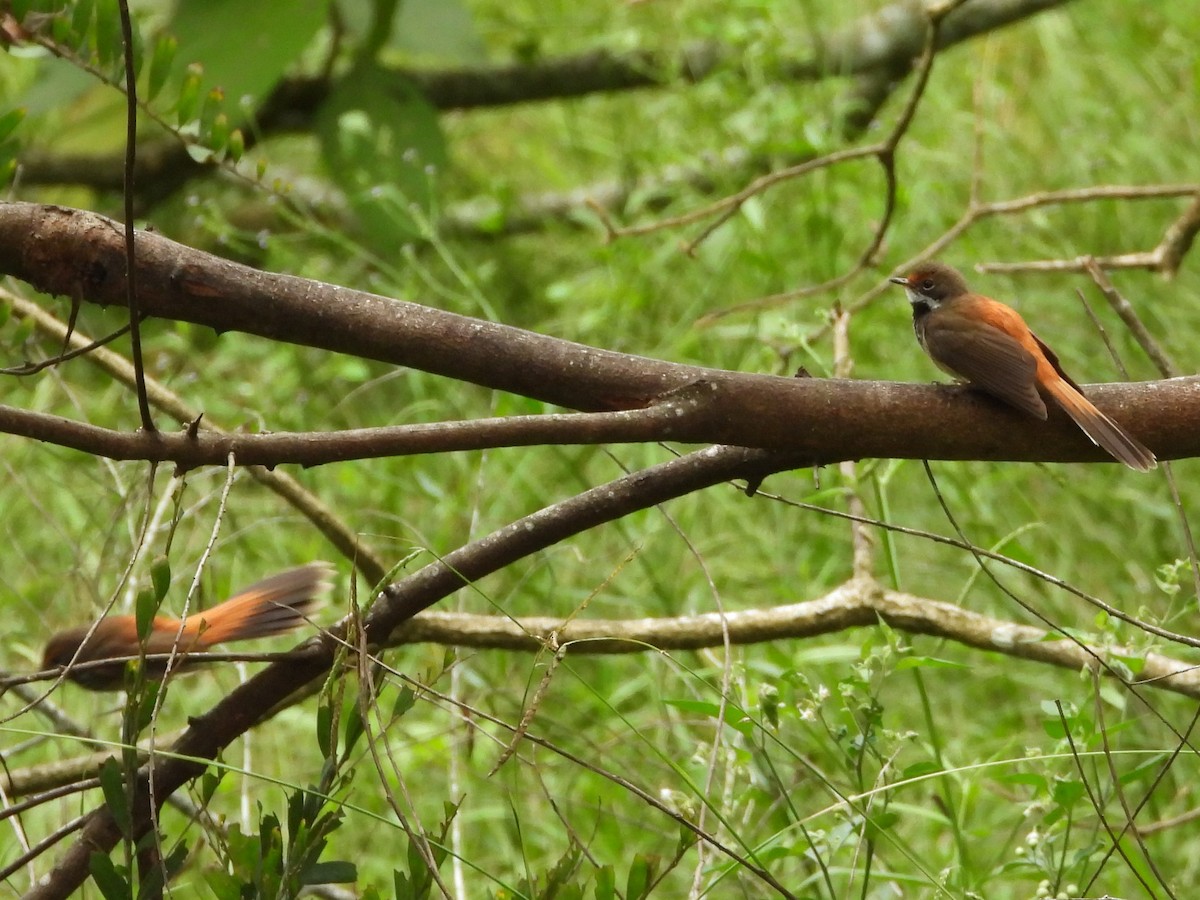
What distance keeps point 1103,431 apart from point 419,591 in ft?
3.62

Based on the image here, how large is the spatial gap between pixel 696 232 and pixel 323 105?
201 centimetres

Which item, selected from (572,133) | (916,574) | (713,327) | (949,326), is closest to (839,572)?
(916,574)

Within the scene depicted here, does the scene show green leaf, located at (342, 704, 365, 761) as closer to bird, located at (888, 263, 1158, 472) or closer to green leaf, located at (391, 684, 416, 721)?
green leaf, located at (391, 684, 416, 721)

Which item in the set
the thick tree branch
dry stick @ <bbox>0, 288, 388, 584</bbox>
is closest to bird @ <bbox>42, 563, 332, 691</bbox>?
dry stick @ <bbox>0, 288, 388, 584</bbox>

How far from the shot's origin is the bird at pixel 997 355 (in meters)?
A: 2.03

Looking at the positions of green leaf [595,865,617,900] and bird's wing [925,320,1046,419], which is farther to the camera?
bird's wing [925,320,1046,419]

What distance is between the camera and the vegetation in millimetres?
2424

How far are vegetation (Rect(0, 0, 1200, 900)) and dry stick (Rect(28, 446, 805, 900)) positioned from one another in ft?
0.26

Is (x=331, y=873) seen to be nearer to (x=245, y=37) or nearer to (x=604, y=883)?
(x=604, y=883)

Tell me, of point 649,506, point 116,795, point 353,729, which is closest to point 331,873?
point 353,729

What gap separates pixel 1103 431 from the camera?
2.02m

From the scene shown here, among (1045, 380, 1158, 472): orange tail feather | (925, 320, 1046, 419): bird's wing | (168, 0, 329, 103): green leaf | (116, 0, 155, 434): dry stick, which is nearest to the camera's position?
(116, 0, 155, 434): dry stick

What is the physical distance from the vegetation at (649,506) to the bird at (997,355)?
5.6 inches

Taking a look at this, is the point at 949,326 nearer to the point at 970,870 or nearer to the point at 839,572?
the point at 970,870
